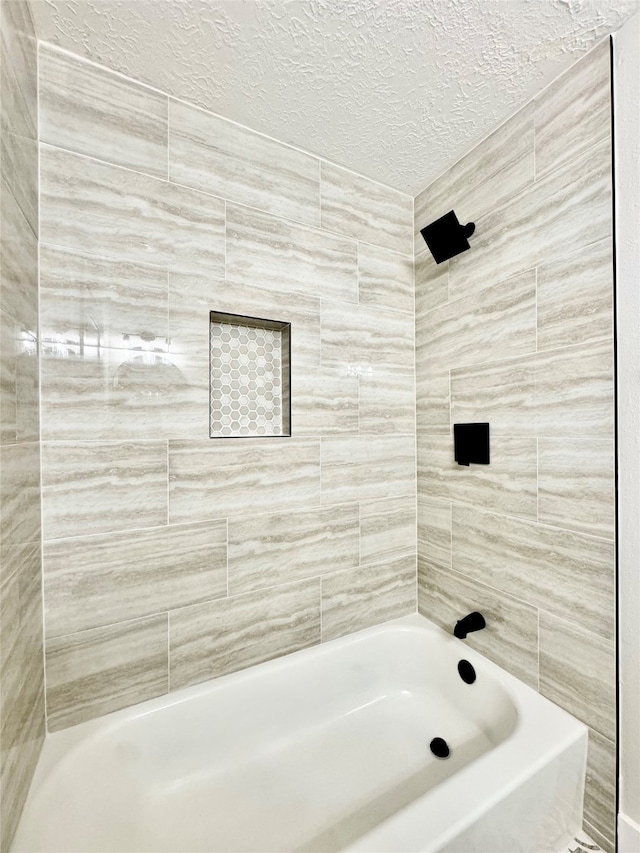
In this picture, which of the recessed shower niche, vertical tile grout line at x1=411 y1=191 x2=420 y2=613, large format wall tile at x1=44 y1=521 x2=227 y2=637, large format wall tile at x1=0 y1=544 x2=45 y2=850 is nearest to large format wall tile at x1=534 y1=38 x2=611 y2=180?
vertical tile grout line at x1=411 y1=191 x2=420 y2=613

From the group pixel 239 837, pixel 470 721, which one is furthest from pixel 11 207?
pixel 470 721

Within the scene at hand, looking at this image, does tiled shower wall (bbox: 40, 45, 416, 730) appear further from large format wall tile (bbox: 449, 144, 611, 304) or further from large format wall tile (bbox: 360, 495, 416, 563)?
large format wall tile (bbox: 449, 144, 611, 304)

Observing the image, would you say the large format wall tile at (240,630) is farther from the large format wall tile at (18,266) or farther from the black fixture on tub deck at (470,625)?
the large format wall tile at (18,266)

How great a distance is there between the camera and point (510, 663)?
1395 mm

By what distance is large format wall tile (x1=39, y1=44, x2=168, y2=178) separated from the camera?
115 centimetres

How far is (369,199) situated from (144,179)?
94 centimetres

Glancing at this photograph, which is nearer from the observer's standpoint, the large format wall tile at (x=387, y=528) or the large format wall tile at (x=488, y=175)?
the large format wall tile at (x=488, y=175)

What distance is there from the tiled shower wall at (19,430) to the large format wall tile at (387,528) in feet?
3.87

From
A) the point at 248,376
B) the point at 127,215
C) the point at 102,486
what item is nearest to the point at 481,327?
the point at 248,376

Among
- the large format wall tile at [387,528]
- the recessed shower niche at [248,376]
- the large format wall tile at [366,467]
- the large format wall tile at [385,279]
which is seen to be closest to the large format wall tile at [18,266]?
the recessed shower niche at [248,376]

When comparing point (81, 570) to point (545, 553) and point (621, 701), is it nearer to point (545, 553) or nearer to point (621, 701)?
point (545, 553)

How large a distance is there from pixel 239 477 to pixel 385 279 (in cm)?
111

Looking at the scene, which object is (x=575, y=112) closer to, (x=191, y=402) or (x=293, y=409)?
(x=293, y=409)

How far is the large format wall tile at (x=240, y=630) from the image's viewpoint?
134 centimetres
